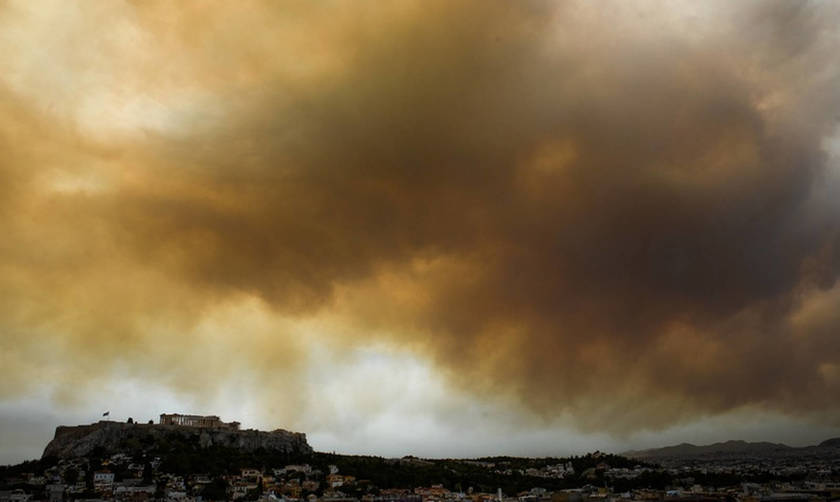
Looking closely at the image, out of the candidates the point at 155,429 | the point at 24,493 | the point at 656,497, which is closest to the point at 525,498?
the point at 656,497

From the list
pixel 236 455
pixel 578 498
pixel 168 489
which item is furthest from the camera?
pixel 236 455

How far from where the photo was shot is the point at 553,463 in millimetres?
138875

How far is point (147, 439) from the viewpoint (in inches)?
4072

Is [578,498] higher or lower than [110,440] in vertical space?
lower

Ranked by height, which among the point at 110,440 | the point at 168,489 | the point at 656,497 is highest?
the point at 110,440

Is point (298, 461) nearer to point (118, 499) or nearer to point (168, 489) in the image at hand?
point (168, 489)

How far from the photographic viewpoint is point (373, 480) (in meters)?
90.1

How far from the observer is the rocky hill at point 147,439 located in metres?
99.4

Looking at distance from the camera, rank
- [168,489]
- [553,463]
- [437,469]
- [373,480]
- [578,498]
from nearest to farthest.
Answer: [578,498] → [168,489] → [373,480] → [437,469] → [553,463]

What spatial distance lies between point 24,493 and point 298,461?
41.3m

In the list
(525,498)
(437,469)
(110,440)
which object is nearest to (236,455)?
(110,440)

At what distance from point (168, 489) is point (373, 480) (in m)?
27.3

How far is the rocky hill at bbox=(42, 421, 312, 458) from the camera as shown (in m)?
99.4

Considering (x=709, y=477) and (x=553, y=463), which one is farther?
(x=553, y=463)
